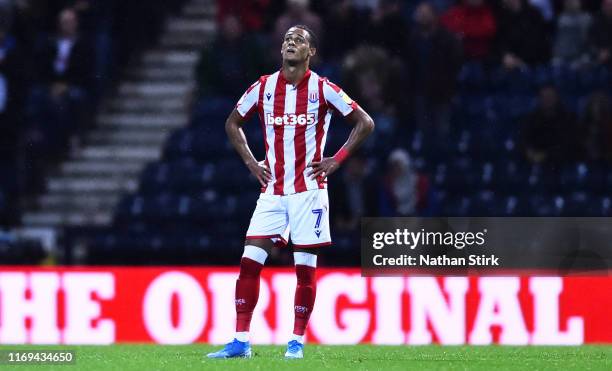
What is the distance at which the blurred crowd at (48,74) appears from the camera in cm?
1544

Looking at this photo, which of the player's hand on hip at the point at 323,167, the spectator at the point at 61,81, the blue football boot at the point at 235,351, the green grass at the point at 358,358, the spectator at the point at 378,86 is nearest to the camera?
the green grass at the point at 358,358

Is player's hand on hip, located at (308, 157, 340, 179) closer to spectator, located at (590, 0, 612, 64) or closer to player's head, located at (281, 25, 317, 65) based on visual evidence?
player's head, located at (281, 25, 317, 65)

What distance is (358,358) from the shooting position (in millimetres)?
9422

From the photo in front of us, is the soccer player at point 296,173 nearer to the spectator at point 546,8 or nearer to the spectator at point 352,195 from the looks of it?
the spectator at point 352,195

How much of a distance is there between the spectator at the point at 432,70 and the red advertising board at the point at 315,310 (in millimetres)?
2733

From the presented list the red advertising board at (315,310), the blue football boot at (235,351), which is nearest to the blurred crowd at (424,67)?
the red advertising board at (315,310)

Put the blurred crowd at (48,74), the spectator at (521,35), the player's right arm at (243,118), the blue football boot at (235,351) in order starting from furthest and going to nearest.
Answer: the blurred crowd at (48,74), the spectator at (521,35), the player's right arm at (243,118), the blue football boot at (235,351)

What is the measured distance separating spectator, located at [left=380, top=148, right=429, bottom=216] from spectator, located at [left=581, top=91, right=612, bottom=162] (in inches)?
63.8

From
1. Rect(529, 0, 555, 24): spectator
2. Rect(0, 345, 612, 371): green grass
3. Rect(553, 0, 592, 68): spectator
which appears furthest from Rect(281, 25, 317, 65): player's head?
Rect(529, 0, 555, 24): spectator

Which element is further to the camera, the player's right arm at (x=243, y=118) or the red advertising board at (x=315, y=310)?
the red advertising board at (x=315, y=310)

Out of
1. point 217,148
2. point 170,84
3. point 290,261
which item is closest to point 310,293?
point 290,261

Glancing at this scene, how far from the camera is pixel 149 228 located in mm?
14469

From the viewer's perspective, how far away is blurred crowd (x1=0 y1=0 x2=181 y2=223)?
1544 cm

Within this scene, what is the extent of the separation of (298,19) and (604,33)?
3.08 meters
